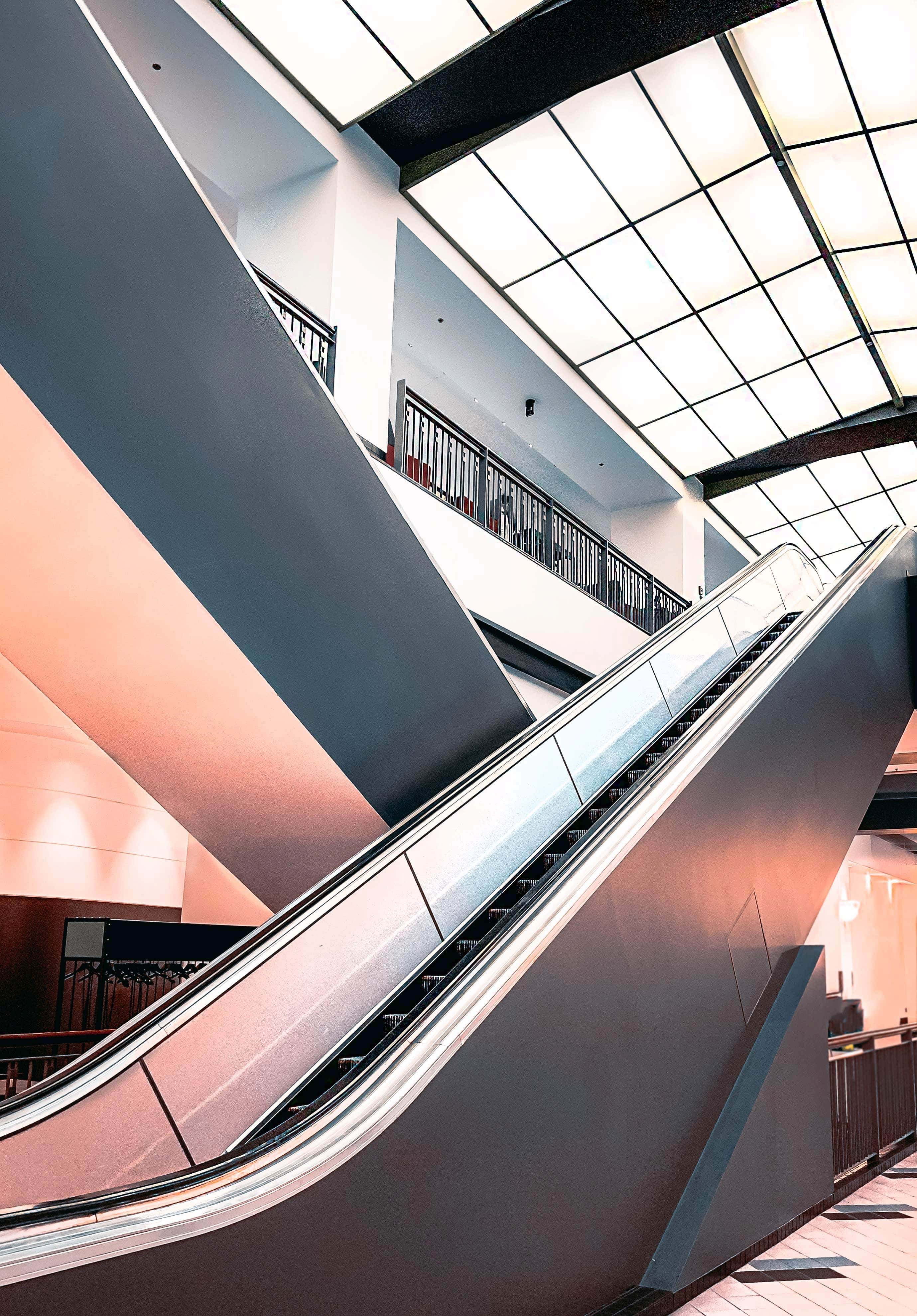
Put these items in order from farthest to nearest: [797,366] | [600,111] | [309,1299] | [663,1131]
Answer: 1. [797,366]
2. [600,111]
3. [663,1131]
4. [309,1299]

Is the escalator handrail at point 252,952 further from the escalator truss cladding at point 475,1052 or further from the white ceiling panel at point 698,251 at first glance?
the white ceiling panel at point 698,251

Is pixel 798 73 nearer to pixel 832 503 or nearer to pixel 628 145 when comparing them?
pixel 628 145

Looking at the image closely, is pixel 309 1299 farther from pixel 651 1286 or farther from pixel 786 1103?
pixel 786 1103

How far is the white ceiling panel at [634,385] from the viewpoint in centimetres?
1349

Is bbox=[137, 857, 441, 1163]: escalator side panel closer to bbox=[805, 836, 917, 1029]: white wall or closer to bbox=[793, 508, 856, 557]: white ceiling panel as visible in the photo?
bbox=[805, 836, 917, 1029]: white wall

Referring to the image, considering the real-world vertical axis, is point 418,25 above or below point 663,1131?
above

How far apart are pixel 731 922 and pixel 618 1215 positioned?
1.44 m

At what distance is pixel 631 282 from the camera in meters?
12.1

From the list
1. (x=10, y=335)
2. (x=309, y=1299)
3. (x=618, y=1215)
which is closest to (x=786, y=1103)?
(x=618, y=1215)

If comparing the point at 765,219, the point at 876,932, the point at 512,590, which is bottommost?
the point at 876,932

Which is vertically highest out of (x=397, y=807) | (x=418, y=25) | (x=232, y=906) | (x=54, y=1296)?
(x=418, y=25)

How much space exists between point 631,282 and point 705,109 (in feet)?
7.45

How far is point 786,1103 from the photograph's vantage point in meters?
4.77

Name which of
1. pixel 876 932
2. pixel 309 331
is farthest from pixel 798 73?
pixel 876 932
